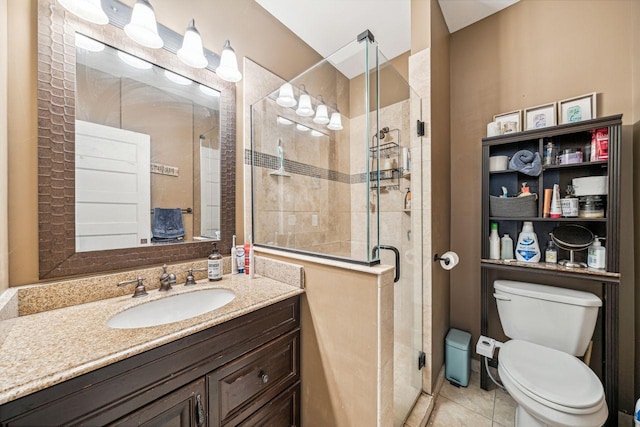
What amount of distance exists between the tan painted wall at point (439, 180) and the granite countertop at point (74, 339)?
1155mm

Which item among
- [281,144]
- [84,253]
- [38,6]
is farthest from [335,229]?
[38,6]

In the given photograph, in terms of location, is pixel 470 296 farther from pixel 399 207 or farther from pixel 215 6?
pixel 215 6

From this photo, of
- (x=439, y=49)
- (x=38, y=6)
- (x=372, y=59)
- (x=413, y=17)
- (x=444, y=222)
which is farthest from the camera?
(x=444, y=222)

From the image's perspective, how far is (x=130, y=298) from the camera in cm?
108

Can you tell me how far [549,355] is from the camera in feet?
4.34

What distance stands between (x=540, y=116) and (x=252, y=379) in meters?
2.34

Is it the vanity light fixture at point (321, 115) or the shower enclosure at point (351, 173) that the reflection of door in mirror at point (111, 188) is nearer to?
the shower enclosure at point (351, 173)

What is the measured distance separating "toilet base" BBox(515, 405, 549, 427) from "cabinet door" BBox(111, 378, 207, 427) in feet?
4.89

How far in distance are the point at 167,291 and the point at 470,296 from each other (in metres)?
2.15

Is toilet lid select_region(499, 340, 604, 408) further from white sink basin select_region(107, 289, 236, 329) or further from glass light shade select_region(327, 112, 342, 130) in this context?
glass light shade select_region(327, 112, 342, 130)

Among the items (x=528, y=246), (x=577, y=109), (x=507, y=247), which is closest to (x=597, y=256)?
(x=528, y=246)

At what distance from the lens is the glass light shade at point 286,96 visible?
67.9 inches

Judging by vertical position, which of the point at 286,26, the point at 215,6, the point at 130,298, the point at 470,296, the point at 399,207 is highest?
the point at 286,26

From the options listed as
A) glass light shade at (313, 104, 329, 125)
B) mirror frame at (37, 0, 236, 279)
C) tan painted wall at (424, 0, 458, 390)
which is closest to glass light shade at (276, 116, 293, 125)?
glass light shade at (313, 104, 329, 125)
